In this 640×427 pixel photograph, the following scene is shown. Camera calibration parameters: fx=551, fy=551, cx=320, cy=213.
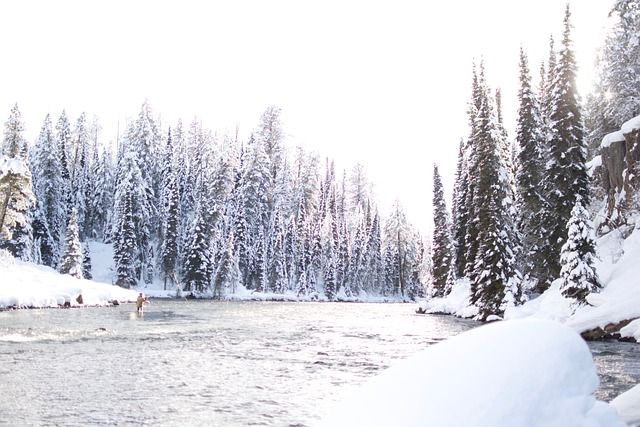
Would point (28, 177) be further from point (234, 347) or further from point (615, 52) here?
point (615, 52)

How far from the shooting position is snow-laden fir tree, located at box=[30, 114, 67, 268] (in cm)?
6919

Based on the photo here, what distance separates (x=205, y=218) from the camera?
236ft

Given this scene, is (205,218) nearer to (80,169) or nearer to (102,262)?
(102,262)

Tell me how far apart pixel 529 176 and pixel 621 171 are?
7477 mm

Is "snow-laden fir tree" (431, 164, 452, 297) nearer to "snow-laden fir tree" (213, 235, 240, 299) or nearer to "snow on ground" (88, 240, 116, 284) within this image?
"snow-laden fir tree" (213, 235, 240, 299)

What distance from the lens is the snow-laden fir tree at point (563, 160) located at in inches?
1287

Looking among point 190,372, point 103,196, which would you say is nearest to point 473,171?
point 190,372

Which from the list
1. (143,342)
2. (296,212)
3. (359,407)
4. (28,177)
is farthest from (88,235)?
(359,407)

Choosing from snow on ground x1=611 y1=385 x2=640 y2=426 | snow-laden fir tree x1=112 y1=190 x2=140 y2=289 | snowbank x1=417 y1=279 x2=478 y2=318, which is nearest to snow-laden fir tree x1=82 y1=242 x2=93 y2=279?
snow-laden fir tree x1=112 y1=190 x2=140 y2=289

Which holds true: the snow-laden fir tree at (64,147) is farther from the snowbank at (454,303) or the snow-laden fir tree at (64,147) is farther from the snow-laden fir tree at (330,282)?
the snowbank at (454,303)

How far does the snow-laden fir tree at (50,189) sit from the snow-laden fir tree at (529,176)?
56.1 m

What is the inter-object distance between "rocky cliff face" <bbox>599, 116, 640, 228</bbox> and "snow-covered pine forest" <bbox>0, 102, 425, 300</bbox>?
1785 inches

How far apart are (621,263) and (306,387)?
1904cm

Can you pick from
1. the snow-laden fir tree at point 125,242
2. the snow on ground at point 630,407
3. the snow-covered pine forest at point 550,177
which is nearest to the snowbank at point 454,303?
the snow-covered pine forest at point 550,177
